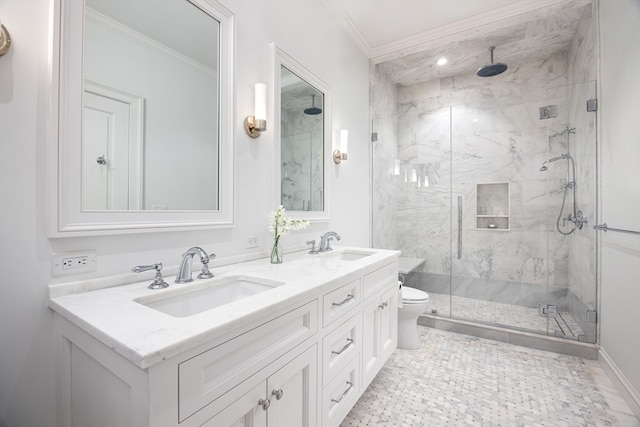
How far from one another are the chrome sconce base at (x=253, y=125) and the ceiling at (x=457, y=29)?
58.3 inches

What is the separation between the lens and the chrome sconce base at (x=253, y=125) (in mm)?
1584

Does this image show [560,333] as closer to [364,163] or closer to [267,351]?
[364,163]

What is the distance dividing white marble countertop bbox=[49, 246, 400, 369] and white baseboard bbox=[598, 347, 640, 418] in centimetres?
186

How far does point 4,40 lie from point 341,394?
183cm

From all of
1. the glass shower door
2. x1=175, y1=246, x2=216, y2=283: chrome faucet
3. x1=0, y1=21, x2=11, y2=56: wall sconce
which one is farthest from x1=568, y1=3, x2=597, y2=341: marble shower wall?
x1=0, y1=21, x2=11, y2=56: wall sconce

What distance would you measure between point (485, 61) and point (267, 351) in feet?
12.4

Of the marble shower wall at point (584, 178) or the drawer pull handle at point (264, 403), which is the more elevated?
the marble shower wall at point (584, 178)

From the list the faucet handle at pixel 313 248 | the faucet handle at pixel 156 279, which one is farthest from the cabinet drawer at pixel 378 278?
the faucet handle at pixel 156 279

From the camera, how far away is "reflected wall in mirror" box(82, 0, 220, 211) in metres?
1.04

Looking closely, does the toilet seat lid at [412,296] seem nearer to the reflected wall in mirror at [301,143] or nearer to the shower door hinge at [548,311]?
the reflected wall in mirror at [301,143]

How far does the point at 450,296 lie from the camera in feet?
10.2

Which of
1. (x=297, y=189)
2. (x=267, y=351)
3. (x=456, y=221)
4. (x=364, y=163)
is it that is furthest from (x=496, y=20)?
(x=267, y=351)

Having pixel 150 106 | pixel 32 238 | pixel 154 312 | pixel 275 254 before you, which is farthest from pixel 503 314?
pixel 32 238

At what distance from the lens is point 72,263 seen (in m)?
0.97
